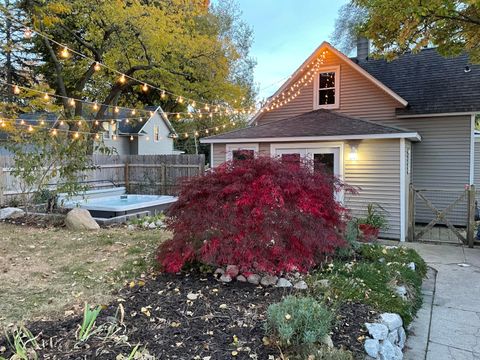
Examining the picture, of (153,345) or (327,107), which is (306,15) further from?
(153,345)

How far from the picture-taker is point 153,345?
9.00ft

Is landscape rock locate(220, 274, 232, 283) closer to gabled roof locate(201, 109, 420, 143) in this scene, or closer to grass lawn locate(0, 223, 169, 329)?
grass lawn locate(0, 223, 169, 329)

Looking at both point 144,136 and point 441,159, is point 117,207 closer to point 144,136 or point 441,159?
point 441,159

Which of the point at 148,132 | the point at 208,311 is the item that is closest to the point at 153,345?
the point at 208,311

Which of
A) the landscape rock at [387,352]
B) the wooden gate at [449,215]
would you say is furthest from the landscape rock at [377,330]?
the wooden gate at [449,215]

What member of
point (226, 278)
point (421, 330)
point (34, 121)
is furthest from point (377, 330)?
point (34, 121)

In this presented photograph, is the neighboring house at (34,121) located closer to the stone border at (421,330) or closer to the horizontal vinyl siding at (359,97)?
the horizontal vinyl siding at (359,97)

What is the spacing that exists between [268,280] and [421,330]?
167 cm

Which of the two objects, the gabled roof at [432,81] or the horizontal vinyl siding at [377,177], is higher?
the gabled roof at [432,81]

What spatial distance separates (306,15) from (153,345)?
67.8 ft

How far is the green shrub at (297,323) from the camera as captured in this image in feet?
8.85

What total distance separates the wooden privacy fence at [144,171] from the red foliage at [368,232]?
674 cm

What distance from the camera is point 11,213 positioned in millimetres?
8703

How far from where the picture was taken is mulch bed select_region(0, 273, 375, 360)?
8.75ft
